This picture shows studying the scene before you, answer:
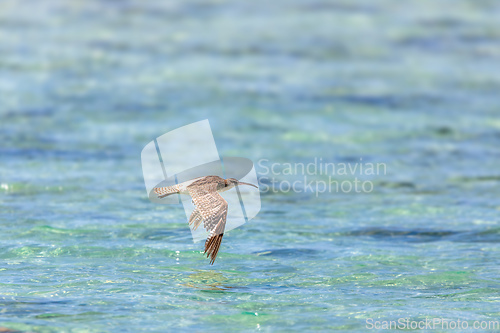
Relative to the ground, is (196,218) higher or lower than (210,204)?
lower

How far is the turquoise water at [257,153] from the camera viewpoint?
4961mm

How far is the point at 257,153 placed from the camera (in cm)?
1005

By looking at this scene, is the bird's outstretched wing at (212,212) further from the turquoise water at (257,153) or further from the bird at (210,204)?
the turquoise water at (257,153)

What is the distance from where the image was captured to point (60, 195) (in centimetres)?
767

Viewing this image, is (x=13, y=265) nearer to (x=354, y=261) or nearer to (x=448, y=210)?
(x=354, y=261)

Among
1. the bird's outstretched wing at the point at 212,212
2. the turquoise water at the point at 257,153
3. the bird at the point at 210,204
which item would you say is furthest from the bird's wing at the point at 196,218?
the turquoise water at the point at 257,153

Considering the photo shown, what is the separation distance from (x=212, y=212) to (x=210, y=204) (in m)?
0.09

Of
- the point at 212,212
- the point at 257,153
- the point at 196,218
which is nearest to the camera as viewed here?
the point at 212,212

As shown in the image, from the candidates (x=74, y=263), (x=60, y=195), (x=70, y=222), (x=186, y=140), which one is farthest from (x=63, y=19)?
Result: (x=74, y=263)

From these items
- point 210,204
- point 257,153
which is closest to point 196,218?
point 210,204

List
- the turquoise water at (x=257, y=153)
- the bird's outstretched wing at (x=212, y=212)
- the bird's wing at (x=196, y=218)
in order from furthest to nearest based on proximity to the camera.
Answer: the bird's wing at (x=196, y=218), the turquoise water at (x=257, y=153), the bird's outstretched wing at (x=212, y=212)

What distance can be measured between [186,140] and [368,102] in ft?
11.7

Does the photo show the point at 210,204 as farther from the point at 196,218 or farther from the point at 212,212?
the point at 196,218

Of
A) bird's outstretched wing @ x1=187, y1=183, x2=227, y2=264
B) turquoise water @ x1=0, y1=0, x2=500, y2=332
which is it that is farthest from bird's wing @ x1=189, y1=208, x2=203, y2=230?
turquoise water @ x1=0, y1=0, x2=500, y2=332
